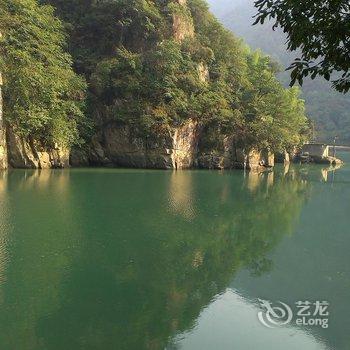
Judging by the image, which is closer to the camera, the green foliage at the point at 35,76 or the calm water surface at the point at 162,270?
the calm water surface at the point at 162,270

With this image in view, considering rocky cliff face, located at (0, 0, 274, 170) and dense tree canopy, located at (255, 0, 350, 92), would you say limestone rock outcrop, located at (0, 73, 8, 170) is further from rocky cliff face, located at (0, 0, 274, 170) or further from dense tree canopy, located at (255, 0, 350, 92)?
dense tree canopy, located at (255, 0, 350, 92)

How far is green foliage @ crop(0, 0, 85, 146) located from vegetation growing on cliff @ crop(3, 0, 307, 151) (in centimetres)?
9

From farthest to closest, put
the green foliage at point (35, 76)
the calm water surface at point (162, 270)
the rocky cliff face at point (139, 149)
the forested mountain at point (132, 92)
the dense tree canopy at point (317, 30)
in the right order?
1. the rocky cliff face at point (139, 149)
2. the forested mountain at point (132, 92)
3. the green foliage at point (35, 76)
4. the calm water surface at point (162, 270)
5. the dense tree canopy at point (317, 30)

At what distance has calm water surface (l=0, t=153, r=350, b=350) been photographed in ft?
21.6

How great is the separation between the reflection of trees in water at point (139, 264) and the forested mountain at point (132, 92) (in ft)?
35.2

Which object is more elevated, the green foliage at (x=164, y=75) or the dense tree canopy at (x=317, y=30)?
the green foliage at (x=164, y=75)

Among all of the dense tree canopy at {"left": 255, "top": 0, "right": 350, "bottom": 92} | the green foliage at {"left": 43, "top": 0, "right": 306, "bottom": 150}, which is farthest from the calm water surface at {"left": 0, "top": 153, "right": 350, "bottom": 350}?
the green foliage at {"left": 43, "top": 0, "right": 306, "bottom": 150}

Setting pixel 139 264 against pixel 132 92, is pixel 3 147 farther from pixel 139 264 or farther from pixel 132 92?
pixel 139 264

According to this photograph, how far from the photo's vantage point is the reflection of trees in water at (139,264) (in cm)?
660

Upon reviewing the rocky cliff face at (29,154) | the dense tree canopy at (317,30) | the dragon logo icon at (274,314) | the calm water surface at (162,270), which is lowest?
the dragon logo icon at (274,314)

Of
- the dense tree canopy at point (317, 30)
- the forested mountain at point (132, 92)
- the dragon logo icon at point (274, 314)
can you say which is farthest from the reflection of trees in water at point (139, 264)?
the forested mountain at point (132, 92)

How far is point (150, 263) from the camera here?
977 cm

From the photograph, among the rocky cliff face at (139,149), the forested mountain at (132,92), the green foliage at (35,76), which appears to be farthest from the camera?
the rocky cliff face at (139,149)

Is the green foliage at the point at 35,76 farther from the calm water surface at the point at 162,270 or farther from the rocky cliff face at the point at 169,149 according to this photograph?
the calm water surface at the point at 162,270
